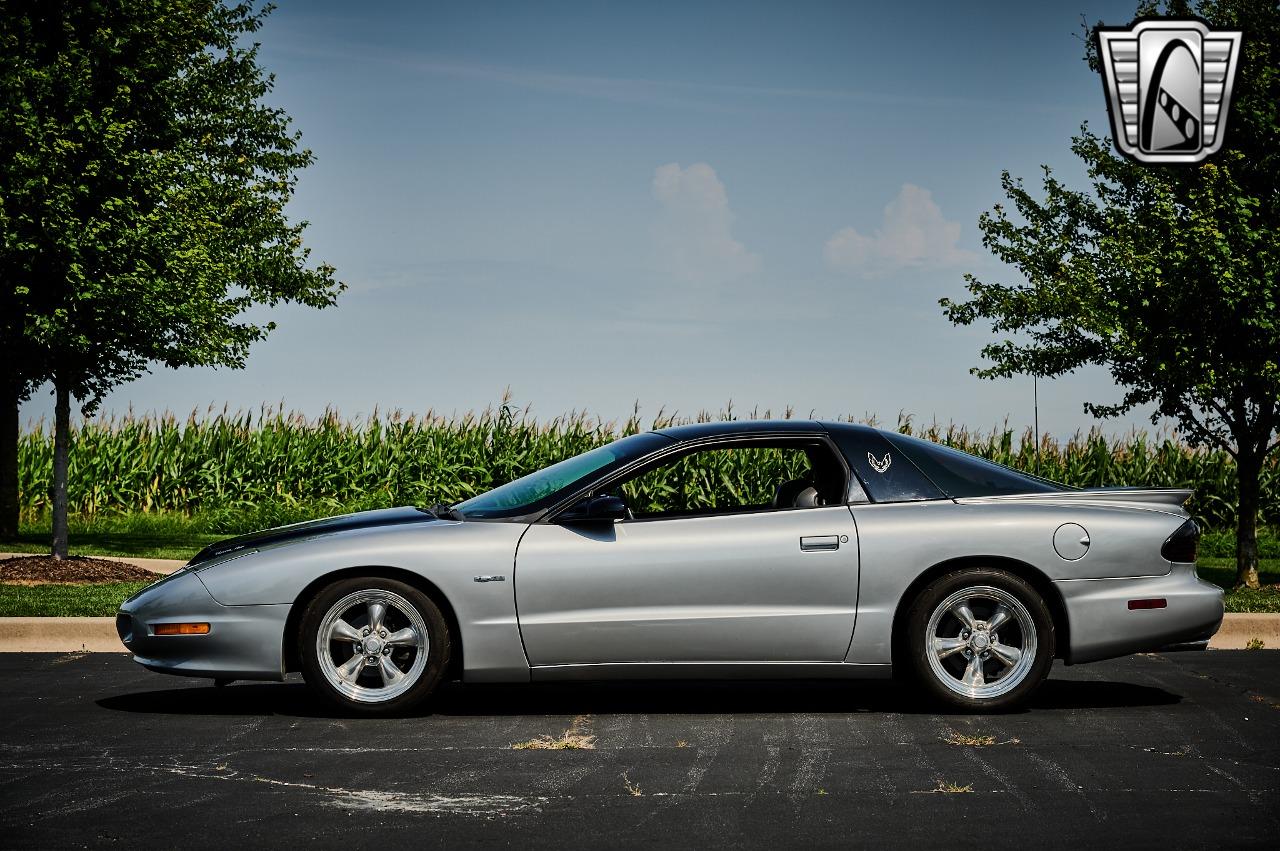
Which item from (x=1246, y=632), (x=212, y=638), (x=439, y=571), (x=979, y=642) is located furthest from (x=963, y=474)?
(x=212, y=638)

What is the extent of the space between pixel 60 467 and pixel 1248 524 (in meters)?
13.7

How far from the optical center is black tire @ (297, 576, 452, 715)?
22.7ft

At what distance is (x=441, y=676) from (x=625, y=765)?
140 centimetres

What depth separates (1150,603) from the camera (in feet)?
23.6

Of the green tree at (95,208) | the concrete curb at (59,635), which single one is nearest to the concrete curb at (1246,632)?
the concrete curb at (59,635)

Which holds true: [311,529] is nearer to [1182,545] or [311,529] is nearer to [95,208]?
[1182,545]

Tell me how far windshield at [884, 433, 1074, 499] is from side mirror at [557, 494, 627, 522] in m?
1.67

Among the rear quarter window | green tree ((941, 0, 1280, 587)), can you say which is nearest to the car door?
the rear quarter window

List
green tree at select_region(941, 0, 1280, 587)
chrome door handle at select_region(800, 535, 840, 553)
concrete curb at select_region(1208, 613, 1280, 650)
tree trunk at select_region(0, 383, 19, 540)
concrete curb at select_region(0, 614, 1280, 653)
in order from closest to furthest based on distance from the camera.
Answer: chrome door handle at select_region(800, 535, 840, 553), concrete curb at select_region(0, 614, 1280, 653), concrete curb at select_region(1208, 613, 1280, 650), green tree at select_region(941, 0, 1280, 587), tree trunk at select_region(0, 383, 19, 540)

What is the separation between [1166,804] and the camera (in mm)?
5227

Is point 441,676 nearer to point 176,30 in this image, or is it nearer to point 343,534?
point 343,534

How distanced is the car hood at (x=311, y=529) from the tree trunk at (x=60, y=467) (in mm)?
8496

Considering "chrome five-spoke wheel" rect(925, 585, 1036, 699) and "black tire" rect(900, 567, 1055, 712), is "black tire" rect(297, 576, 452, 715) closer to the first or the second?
"black tire" rect(900, 567, 1055, 712)

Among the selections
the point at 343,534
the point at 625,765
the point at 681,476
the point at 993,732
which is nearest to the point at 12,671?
the point at 343,534
